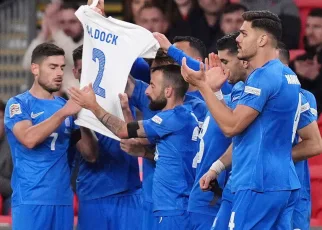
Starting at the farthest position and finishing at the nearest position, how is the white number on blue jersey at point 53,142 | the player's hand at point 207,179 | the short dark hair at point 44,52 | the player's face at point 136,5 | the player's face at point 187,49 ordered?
A: 1. the player's face at point 136,5
2. the player's face at point 187,49
3. the short dark hair at point 44,52
4. the white number on blue jersey at point 53,142
5. the player's hand at point 207,179

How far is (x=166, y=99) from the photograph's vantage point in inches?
332

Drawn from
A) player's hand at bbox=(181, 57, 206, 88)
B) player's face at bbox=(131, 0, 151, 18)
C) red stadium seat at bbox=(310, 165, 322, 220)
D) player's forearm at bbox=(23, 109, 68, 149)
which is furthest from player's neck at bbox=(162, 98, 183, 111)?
player's face at bbox=(131, 0, 151, 18)

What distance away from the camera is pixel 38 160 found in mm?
8703

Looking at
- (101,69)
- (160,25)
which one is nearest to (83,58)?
(101,69)

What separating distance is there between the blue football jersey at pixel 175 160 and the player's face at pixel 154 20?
429 centimetres

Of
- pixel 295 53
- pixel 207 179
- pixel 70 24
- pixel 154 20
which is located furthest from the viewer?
pixel 70 24

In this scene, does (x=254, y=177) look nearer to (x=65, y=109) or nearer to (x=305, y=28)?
(x=65, y=109)

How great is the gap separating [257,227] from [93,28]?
7.10 ft

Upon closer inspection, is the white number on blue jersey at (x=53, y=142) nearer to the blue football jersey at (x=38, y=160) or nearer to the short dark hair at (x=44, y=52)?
the blue football jersey at (x=38, y=160)

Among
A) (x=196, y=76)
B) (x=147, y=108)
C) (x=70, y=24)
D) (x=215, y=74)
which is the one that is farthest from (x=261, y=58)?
(x=70, y=24)

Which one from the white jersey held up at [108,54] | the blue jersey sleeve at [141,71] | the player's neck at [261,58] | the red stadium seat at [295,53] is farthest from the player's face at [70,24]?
the player's neck at [261,58]

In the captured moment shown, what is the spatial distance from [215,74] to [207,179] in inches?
29.2

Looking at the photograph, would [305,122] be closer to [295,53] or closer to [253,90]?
[253,90]

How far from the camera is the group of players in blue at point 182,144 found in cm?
721
